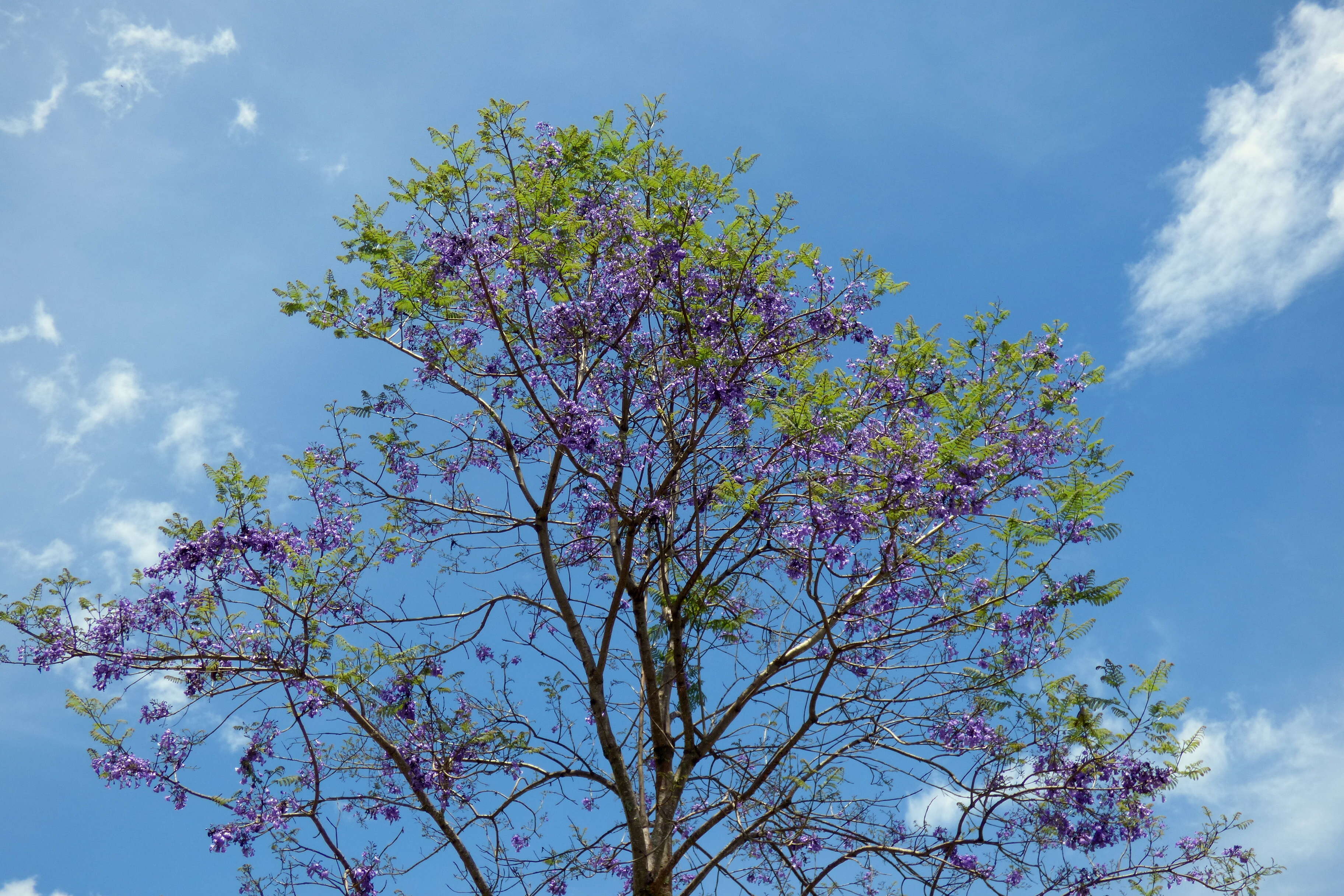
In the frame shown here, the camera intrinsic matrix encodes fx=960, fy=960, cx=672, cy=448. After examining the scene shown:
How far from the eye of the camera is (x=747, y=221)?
7.50m

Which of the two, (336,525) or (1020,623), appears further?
(336,525)

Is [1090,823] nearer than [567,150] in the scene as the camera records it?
Yes

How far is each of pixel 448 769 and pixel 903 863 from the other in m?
3.41

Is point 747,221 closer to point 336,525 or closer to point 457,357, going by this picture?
point 457,357

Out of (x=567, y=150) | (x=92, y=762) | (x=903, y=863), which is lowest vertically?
(x=903, y=863)

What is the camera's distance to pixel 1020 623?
6.87 metres

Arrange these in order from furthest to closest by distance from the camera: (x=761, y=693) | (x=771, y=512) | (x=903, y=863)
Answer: (x=761, y=693) < (x=771, y=512) < (x=903, y=863)

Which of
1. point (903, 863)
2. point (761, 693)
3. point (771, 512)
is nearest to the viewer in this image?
point (903, 863)

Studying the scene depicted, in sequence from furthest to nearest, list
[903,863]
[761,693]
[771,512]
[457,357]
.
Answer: [457,357], [761,693], [771,512], [903,863]

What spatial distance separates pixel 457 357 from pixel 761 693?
382 cm

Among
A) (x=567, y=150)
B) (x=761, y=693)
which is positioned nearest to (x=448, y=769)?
(x=761, y=693)

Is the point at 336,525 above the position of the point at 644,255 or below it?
below

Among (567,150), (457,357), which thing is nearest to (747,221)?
(567,150)

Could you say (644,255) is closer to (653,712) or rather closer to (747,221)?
(747,221)
